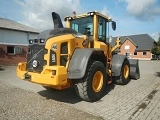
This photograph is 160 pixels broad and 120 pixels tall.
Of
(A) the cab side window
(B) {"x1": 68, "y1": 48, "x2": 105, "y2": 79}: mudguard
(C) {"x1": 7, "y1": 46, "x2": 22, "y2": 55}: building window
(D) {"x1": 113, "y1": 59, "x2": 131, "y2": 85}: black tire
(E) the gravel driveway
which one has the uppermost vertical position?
(A) the cab side window

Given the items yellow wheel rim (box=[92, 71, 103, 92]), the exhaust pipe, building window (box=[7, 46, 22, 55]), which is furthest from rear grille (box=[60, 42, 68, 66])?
building window (box=[7, 46, 22, 55])

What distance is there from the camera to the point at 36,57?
6.25 m

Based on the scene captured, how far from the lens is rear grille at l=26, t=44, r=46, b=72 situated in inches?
238

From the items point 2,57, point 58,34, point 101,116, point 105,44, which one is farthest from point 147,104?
point 2,57

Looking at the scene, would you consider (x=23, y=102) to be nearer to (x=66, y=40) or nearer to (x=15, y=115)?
(x=15, y=115)

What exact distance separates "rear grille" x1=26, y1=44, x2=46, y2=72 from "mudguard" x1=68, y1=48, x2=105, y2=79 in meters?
0.86

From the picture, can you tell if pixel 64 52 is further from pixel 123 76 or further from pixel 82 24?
pixel 123 76

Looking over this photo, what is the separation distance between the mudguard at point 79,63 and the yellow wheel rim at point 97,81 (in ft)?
2.96

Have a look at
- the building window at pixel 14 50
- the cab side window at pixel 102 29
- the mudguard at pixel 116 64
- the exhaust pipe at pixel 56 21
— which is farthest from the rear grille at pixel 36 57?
the building window at pixel 14 50

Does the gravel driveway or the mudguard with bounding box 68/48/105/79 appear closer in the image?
the gravel driveway

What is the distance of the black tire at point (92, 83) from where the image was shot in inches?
237

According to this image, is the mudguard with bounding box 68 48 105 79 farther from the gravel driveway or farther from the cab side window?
the cab side window

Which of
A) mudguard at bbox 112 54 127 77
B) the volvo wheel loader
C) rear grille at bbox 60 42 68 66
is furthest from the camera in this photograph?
mudguard at bbox 112 54 127 77

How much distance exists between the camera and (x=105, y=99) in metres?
6.71
